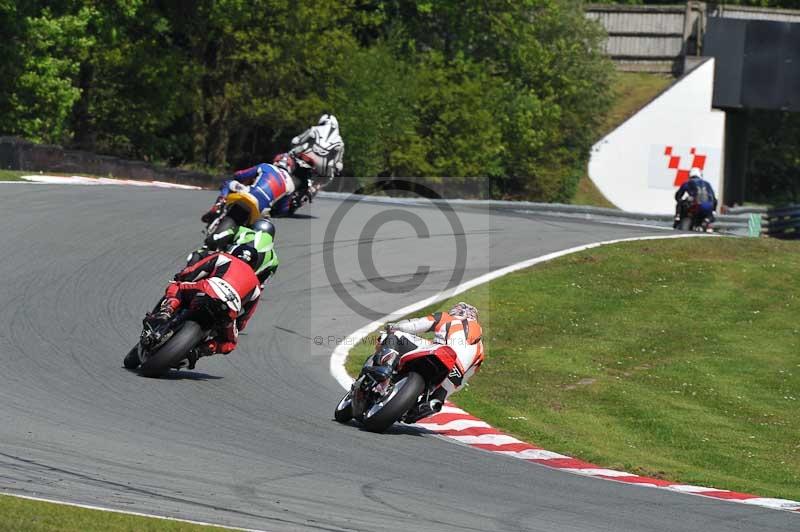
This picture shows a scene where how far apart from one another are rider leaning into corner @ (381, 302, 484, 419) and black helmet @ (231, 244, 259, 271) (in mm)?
2069

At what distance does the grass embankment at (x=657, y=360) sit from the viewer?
39.5 feet

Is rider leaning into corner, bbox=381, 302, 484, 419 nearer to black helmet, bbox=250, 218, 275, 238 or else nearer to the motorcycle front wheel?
the motorcycle front wheel

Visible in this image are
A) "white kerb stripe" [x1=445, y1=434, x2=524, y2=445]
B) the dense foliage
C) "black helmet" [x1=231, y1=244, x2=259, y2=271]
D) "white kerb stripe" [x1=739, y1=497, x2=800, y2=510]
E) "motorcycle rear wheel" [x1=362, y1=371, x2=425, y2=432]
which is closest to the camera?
"white kerb stripe" [x1=739, y1=497, x2=800, y2=510]

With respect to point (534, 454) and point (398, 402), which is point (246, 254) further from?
point (534, 454)

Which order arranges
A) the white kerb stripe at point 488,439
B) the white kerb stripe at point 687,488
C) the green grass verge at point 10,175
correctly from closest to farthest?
the white kerb stripe at point 687,488 < the white kerb stripe at point 488,439 < the green grass verge at point 10,175

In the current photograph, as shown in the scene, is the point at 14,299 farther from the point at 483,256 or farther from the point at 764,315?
the point at 764,315

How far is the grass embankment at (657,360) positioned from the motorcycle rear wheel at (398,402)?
5.12 feet

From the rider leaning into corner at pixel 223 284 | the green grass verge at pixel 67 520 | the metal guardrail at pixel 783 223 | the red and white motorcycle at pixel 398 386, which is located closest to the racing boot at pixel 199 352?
the rider leaning into corner at pixel 223 284

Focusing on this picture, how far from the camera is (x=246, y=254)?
12344 millimetres

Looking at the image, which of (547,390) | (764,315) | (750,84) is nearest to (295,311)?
(547,390)

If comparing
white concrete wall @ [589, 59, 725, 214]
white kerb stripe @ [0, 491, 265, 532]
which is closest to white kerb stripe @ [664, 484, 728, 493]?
white kerb stripe @ [0, 491, 265, 532]

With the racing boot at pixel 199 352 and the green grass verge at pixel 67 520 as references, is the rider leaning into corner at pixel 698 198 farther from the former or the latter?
the green grass verge at pixel 67 520

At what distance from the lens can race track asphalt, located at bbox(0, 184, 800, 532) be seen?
7.90 metres

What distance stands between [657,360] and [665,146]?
2996 centimetres
